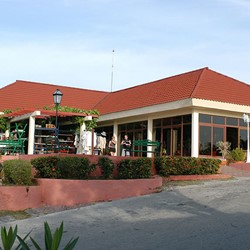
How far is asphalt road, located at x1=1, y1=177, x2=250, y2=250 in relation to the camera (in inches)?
284

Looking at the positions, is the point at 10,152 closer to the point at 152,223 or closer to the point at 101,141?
the point at 101,141

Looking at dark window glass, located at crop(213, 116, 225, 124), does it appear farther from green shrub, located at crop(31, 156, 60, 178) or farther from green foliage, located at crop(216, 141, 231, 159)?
green shrub, located at crop(31, 156, 60, 178)

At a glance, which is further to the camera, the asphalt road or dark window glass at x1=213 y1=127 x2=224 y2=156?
dark window glass at x1=213 y1=127 x2=224 y2=156

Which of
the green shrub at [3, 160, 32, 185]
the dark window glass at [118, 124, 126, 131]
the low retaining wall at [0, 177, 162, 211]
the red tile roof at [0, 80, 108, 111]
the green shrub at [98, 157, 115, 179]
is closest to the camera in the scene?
the low retaining wall at [0, 177, 162, 211]

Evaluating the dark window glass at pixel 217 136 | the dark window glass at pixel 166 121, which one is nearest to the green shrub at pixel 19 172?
the dark window glass at pixel 217 136

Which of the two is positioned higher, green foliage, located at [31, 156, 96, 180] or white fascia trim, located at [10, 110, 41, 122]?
white fascia trim, located at [10, 110, 41, 122]

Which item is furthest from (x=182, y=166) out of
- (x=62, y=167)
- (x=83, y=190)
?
(x=62, y=167)

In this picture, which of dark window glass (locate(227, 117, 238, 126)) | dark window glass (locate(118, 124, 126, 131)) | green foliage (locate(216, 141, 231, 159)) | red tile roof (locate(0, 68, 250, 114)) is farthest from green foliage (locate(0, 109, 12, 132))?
dark window glass (locate(227, 117, 238, 126))

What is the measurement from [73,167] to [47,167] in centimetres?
79

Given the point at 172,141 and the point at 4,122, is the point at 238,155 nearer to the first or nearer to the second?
the point at 172,141

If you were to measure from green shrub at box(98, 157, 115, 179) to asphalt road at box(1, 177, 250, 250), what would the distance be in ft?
5.12

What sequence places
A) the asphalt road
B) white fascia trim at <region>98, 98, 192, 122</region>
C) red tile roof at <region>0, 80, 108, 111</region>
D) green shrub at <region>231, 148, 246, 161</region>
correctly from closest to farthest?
the asphalt road → green shrub at <region>231, 148, 246, 161</region> → white fascia trim at <region>98, 98, 192, 122</region> → red tile roof at <region>0, 80, 108, 111</region>

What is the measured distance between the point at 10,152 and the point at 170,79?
10.4 metres

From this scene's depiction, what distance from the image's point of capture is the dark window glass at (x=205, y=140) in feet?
71.9
